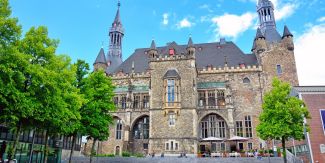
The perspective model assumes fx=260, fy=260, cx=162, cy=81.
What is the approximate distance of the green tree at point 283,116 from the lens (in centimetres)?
2288

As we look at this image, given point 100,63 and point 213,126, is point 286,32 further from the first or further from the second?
point 100,63

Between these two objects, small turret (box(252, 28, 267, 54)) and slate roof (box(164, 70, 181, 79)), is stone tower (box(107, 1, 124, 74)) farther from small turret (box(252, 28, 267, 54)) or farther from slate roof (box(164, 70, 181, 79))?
small turret (box(252, 28, 267, 54))

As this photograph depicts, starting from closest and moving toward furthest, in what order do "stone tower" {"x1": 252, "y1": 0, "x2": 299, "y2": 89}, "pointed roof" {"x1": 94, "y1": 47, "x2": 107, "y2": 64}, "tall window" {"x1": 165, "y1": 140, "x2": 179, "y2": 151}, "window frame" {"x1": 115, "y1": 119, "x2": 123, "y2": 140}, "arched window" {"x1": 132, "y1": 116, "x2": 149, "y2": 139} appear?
"tall window" {"x1": 165, "y1": 140, "x2": 179, "y2": 151}, "arched window" {"x1": 132, "y1": 116, "x2": 149, "y2": 139}, "stone tower" {"x1": 252, "y1": 0, "x2": 299, "y2": 89}, "window frame" {"x1": 115, "y1": 119, "x2": 123, "y2": 140}, "pointed roof" {"x1": 94, "y1": 47, "x2": 107, "y2": 64}

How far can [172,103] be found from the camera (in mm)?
34312

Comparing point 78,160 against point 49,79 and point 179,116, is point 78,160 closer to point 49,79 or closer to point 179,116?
point 179,116

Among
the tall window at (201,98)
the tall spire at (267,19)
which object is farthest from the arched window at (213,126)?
the tall spire at (267,19)

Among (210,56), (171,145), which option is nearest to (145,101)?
(171,145)

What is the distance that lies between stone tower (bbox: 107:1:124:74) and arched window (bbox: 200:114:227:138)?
846 inches

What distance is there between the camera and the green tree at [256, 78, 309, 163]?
75.0ft

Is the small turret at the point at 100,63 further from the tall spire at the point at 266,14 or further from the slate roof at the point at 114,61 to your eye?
the tall spire at the point at 266,14

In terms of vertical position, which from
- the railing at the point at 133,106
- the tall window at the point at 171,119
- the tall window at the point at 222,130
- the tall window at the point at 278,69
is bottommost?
the tall window at the point at 222,130

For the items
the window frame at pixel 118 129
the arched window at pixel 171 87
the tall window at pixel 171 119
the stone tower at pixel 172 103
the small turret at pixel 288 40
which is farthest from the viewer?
the small turret at pixel 288 40

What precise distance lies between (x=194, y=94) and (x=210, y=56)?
39.5 ft

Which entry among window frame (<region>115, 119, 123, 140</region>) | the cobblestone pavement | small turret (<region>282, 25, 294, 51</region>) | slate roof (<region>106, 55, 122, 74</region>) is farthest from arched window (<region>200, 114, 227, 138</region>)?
slate roof (<region>106, 55, 122, 74</region>)
